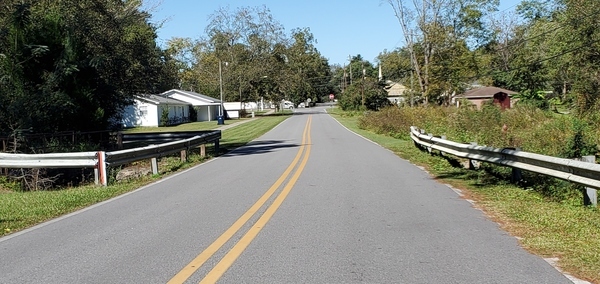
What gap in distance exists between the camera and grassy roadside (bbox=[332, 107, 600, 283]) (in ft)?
20.6

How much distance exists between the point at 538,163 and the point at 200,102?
2640 inches

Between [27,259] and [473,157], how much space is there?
11.2 meters

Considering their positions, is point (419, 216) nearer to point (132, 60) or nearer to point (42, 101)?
point (42, 101)

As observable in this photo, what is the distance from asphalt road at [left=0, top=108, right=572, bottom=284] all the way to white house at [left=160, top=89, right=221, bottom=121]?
204ft

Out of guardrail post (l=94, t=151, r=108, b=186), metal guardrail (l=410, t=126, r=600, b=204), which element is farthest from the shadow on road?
metal guardrail (l=410, t=126, r=600, b=204)

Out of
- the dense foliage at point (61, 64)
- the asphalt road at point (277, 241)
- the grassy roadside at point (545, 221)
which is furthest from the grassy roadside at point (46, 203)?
the grassy roadside at point (545, 221)

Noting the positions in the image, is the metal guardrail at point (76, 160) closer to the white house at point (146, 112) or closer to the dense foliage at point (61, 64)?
the dense foliage at point (61, 64)

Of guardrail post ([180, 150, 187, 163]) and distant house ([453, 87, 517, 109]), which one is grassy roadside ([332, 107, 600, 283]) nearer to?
guardrail post ([180, 150, 187, 163])

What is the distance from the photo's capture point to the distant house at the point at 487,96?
60.4 metres

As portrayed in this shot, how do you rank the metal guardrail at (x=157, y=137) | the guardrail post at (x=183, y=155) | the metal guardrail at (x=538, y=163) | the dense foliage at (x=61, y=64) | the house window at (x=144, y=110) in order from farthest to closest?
the house window at (x=144, y=110) → the metal guardrail at (x=157, y=137) → the guardrail post at (x=183, y=155) → the dense foliage at (x=61, y=64) → the metal guardrail at (x=538, y=163)

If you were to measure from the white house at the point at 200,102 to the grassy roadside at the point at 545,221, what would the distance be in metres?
62.8

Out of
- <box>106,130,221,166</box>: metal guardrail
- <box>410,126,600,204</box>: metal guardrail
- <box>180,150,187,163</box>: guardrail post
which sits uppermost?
<box>106,130,221,166</box>: metal guardrail

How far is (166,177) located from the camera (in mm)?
15711

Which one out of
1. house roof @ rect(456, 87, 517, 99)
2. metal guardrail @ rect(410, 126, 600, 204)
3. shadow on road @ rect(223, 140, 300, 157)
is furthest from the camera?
house roof @ rect(456, 87, 517, 99)
